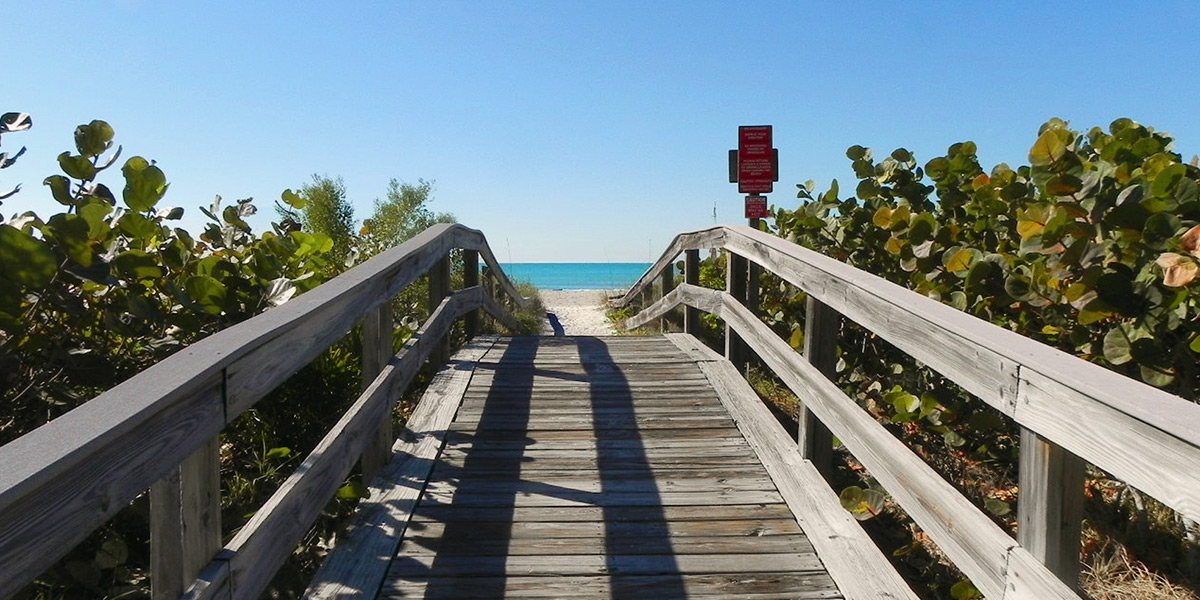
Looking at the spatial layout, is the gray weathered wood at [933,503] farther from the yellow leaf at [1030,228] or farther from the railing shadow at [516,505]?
the yellow leaf at [1030,228]

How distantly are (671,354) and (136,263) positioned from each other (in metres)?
3.73

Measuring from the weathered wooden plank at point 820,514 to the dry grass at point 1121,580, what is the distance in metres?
0.74

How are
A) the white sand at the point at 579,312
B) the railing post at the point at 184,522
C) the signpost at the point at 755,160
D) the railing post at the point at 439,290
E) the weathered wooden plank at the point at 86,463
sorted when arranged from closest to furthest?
the weathered wooden plank at the point at 86,463
the railing post at the point at 184,522
the railing post at the point at 439,290
the signpost at the point at 755,160
the white sand at the point at 579,312

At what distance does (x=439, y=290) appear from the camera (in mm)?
5352

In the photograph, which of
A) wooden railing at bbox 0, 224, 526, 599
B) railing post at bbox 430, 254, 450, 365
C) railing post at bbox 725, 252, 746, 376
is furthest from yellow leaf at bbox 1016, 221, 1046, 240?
railing post at bbox 430, 254, 450, 365

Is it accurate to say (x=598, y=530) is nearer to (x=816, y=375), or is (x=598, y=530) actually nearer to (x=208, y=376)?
(x=816, y=375)

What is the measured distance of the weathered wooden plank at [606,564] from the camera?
2711 millimetres

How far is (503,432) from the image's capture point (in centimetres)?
419

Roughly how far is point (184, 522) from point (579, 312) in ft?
50.1

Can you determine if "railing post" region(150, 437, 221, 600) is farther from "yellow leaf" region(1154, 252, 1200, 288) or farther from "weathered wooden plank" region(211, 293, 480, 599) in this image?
"yellow leaf" region(1154, 252, 1200, 288)

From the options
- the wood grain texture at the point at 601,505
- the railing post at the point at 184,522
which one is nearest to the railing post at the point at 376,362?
the wood grain texture at the point at 601,505

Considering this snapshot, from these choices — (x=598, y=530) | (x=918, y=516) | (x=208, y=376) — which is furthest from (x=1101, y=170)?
(x=208, y=376)

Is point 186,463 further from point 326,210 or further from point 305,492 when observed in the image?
point 326,210

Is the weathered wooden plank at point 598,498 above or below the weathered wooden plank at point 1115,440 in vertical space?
below
